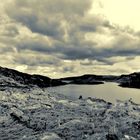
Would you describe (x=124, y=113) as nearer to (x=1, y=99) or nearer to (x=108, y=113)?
(x=108, y=113)

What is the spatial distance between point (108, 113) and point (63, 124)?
12.4m

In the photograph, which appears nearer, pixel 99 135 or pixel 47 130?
pixel 99 135

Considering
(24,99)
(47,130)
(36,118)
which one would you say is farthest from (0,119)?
(24,99)

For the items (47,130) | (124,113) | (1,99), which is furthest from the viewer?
(1,99)

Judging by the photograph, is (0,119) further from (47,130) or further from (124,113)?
(124,113)

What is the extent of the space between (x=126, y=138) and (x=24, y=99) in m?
36.5

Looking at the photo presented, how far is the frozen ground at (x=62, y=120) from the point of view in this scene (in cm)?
5019

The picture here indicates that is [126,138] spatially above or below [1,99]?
below

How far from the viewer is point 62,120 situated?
60281mm

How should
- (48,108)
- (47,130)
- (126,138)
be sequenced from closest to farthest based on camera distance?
(126,138)
(47,130)
(48,108)

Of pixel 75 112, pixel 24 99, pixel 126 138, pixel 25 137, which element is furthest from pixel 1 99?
pixel 126 138

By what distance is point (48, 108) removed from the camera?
71688mm

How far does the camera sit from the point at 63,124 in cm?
5644

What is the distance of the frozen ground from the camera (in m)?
50.2
